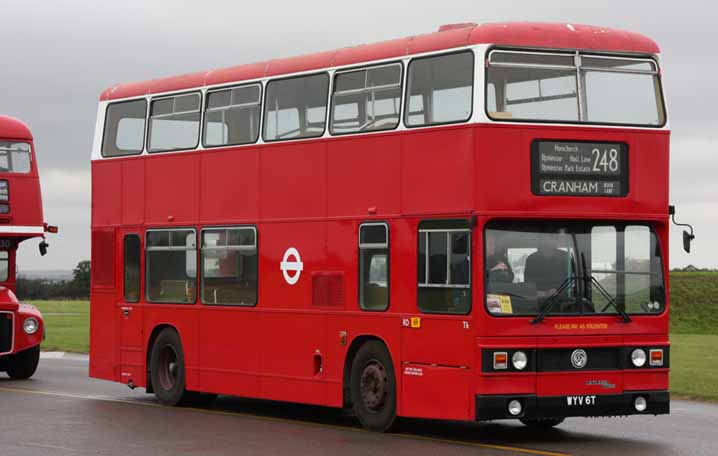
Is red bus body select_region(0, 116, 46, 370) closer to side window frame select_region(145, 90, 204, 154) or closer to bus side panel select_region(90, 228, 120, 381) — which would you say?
bus side panel select_region(90, 228, 120, 381)

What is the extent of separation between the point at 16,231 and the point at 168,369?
6807mm

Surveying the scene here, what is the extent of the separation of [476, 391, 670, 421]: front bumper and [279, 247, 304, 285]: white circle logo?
3.87 metres

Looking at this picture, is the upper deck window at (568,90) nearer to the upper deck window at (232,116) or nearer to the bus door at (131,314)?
the upper deck window at (232,116)

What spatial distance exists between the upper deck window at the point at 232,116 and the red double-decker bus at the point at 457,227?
0.05 m

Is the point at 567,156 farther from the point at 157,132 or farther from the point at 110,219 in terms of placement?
the point at 110,219

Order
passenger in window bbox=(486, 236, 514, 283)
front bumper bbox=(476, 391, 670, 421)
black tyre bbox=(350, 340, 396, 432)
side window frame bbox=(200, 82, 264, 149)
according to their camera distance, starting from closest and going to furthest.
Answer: front bumper bbox=(476, 391, 670, 421), passenger in window bbox=(486, 236, 514, 283), black tyre bbox=(350, 340, 396, 432), side window frame bbox=(200, 82, 264, 149)

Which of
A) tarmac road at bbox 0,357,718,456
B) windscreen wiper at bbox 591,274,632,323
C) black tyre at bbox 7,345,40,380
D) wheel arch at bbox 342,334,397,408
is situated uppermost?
windscreen wiper at bbox 591,274,632,323

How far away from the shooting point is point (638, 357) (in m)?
16.4

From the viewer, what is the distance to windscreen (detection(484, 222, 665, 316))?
15984 mm

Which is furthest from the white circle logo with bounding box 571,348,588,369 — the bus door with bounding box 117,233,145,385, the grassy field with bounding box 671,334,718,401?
the bus door with bounding box 117,233,145,385

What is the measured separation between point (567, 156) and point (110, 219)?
28.3 ft

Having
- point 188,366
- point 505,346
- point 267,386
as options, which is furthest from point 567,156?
point 188,366

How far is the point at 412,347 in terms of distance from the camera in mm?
16703

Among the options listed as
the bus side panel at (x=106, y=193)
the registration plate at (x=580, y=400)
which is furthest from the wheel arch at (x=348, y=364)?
the bus side panel at (x=106, y=193)
